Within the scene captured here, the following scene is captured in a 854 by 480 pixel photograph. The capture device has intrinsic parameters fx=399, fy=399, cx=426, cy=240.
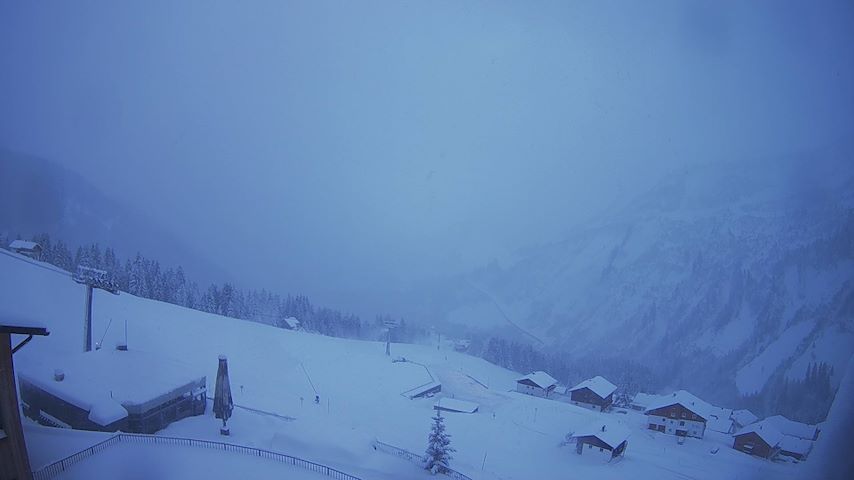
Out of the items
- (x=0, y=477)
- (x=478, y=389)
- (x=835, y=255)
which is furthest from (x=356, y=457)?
(x=835, y=255)

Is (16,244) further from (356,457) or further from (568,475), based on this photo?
(568,475)

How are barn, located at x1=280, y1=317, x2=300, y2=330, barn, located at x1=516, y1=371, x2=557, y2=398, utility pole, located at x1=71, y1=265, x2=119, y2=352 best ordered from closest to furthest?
utility pole, located at x1=71, y1=265, x2=119, y2=352
barn, located at x1=516, y1=371, x2=557, y2=398
barn, located at x1=280, y1=317, x2=300, y2=330

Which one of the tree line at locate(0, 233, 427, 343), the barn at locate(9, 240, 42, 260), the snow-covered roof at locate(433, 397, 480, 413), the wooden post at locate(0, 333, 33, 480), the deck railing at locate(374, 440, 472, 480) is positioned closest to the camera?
the wooden post at locate(0, 333, 33, 480)

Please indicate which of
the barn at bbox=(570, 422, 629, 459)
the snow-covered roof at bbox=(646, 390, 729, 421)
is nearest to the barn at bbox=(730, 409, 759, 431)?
the snow-covered roof at bbox=(646, 390, 729, 421)

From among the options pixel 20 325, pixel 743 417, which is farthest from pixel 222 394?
pixel 743 417

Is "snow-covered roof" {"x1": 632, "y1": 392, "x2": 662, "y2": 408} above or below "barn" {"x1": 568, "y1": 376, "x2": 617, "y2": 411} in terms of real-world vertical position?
below

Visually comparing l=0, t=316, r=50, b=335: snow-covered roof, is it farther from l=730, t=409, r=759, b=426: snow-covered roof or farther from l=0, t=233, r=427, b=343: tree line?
l=730, t=409, r=759, b=426: snow-covered roof

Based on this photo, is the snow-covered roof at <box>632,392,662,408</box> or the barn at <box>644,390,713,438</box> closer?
the barn at <box>644,390,713,438</box>
